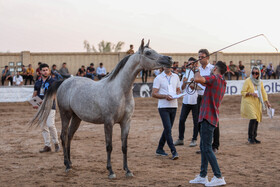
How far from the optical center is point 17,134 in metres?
12.2

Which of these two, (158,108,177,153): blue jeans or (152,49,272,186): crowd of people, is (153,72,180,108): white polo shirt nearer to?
(152,49,272,186): crowd of people

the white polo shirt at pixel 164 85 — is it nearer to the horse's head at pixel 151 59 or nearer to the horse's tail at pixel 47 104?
the horse's head at pixel 151 59

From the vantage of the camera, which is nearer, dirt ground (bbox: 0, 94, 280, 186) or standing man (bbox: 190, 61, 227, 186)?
standing man (bbox: 190, 61, 227, 186)

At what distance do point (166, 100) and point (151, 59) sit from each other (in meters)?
1.93

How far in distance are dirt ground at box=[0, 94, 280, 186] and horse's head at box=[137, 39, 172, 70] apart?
2007 millimetres

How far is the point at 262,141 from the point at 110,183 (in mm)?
5586

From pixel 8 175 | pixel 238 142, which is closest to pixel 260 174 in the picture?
pixel 238 142

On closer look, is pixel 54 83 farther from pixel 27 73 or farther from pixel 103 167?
pixel 27 73

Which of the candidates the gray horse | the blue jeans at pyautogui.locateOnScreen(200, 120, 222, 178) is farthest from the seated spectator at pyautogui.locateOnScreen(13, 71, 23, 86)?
the blue jeans at pyautogui.locateOnScreen(200, 120, 222, 178)

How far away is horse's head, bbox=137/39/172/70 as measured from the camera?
660cm

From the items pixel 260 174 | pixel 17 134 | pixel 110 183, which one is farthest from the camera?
pixel 17 134

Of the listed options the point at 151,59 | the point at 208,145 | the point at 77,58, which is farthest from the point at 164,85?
the point at 77,58

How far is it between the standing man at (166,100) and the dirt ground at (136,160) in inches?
19.3

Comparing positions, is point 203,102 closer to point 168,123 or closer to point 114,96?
point 114,96
